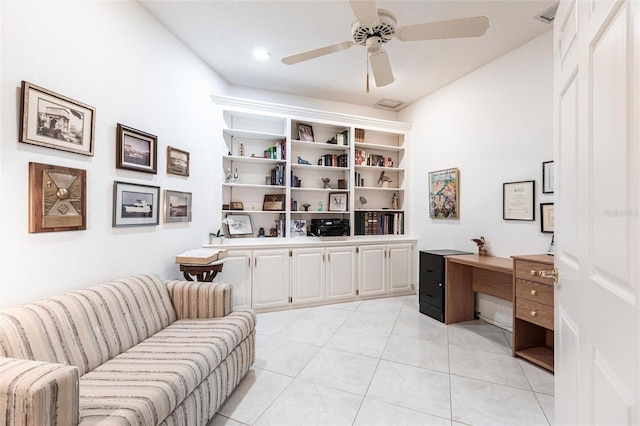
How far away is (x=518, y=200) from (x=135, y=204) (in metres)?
3.53

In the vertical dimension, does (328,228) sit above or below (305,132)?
below

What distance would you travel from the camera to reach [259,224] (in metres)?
3.67

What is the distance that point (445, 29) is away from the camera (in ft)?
5.37

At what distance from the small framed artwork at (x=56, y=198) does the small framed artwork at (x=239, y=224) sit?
1701mm

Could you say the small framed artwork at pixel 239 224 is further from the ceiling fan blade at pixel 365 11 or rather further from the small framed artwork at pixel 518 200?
the small framed artwork at pixel 518 200

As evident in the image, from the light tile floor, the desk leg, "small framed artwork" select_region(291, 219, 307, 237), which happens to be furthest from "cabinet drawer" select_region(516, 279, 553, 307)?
"small framed artwork" select_region(291, 219, 307, 237)

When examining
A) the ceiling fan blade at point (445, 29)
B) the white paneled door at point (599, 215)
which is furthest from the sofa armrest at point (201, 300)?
the ceiling fan blade at point (445, 29)

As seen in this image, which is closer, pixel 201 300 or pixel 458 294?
pixel 201 300

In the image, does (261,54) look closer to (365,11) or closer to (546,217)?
(365,11)

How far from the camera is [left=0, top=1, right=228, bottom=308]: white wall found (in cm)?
138

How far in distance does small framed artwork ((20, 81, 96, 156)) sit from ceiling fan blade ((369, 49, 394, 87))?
197 cm

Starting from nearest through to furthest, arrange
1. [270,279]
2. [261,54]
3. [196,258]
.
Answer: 1. [196,258]
2. [261,54]
3. [270,279]

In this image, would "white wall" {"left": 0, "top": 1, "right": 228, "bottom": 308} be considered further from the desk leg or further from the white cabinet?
the desk leg

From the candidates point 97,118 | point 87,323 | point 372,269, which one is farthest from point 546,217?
point 97,118
